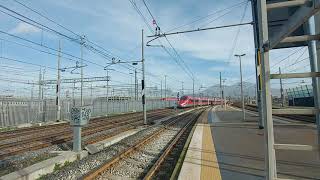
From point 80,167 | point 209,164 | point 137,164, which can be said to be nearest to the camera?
point 209,164

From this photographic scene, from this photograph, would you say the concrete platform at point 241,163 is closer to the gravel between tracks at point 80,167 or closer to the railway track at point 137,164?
the railway track at point 137,164

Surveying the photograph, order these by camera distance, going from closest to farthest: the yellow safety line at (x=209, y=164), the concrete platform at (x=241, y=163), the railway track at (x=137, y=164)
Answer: the concrete platform at (x=241, y=163) < the yellow safety line at (x=209, y=164) < the railway track at (x=137, y=164)

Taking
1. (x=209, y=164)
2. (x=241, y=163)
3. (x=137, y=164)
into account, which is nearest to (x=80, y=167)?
(x=137, y=164)

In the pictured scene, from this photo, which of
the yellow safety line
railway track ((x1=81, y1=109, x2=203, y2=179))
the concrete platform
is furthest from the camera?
railway track ((x1=81, y1=109, x2=203, y2=179))

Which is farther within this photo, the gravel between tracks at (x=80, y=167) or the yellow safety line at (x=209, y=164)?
the gravel between tracks at (x=80, y=167)

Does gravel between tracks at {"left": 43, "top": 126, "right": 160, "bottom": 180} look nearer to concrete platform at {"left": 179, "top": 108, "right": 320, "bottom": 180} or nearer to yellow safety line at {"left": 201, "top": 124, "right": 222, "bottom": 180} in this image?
concrete platform at {"left": 179, "top": 108, "right": 320, "bottom": 180}

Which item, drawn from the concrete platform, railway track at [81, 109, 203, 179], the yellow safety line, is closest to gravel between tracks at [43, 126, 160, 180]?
railway track at [81, 109, 203, 179]

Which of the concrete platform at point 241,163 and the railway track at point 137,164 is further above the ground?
the concrete platform at point 241,163

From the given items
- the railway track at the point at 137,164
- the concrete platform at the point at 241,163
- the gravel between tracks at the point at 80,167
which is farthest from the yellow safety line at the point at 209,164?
the gravel between tracks at the point at 80,167

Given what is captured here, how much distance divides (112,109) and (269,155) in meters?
45.4

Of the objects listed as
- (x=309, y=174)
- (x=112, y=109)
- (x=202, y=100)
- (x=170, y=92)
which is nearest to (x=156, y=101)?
(x=202, y=100)

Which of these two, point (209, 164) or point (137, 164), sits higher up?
point (209, 164)

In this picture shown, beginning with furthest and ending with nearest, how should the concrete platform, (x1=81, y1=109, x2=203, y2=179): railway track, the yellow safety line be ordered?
(x1=81, y1=109, x2=203, y2=179): railway track < the yellow safety line < the concrete platform

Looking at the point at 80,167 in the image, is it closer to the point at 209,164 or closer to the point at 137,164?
the point at 137,164
